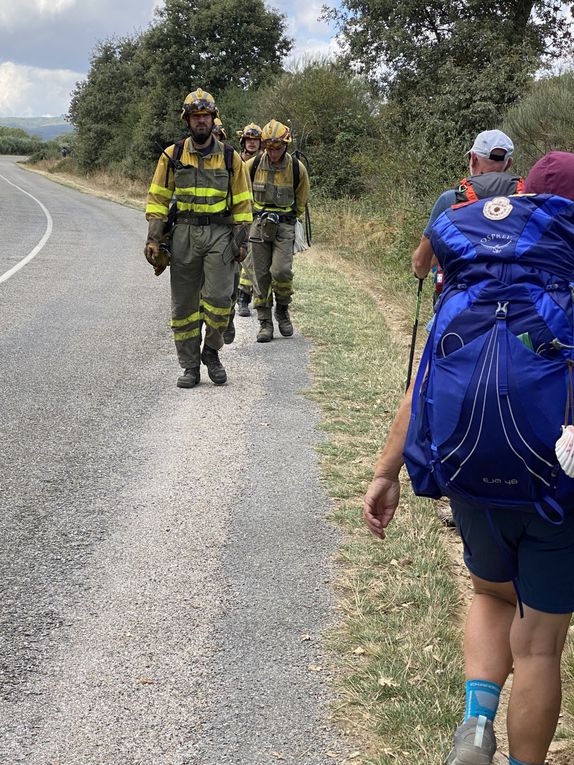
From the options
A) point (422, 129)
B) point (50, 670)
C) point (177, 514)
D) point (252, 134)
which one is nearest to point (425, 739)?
point (50, 670)

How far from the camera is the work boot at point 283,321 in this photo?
8836 mm

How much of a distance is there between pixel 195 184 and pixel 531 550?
5.06m

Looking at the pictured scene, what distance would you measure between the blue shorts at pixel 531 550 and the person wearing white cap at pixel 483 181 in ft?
7.07

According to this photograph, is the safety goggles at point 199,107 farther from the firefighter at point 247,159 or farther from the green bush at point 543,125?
the green bush at point 543,125

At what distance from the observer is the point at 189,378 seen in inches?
267

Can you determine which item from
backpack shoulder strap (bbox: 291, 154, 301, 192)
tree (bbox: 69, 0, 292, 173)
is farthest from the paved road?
tree (bbox: 69, 0, 292, 173)

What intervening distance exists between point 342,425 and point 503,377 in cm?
391

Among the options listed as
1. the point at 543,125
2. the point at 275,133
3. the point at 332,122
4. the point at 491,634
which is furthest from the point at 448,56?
the point at 491,634

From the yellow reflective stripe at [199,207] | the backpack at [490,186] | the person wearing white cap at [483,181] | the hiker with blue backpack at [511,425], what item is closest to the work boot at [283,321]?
the yellow reflective stripe at [199,207]

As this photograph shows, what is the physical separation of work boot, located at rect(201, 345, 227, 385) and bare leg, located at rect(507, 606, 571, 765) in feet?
16.3

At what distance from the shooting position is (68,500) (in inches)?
172

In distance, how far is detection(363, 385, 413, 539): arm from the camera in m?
2.28

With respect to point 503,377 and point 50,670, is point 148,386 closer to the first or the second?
point 50,670

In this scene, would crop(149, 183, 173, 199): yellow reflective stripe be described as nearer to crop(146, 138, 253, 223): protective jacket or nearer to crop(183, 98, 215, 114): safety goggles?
crop(146, 138, 253, 223): protective jacket
